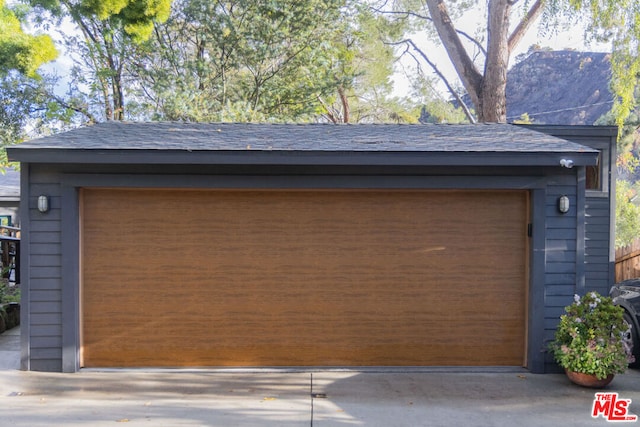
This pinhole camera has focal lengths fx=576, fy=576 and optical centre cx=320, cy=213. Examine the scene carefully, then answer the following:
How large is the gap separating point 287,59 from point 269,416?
13.1m

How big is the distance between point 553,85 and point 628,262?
45339 millimetres

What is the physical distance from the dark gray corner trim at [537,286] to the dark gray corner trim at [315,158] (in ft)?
1.81

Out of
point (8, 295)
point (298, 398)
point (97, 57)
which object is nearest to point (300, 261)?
point (298, 398)

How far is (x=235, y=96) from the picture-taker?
16609 millimetres

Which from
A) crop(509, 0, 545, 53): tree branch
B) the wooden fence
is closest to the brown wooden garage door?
the wooden fence

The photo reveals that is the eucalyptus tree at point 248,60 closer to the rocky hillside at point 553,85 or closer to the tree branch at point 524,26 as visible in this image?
the tree branch at point 524,26

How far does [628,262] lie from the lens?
1119 centimetres

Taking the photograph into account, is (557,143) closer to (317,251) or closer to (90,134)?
(317,251)

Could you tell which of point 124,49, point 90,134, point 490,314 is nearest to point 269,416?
point 490,314

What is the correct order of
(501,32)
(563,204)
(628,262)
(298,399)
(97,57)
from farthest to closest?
(97,57)
(501,32)
(628,262)
(563,204)
(298,399)

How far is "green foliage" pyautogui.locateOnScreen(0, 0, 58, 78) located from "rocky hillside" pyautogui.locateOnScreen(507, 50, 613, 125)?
44130 millimetres

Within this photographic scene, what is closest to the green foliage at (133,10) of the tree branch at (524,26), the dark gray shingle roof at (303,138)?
the dark gray shingle roof at (303,138)

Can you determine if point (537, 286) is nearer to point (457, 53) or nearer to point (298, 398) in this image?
point (298, 398)

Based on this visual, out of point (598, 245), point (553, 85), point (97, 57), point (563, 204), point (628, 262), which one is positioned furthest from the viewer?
point (553, 85)
